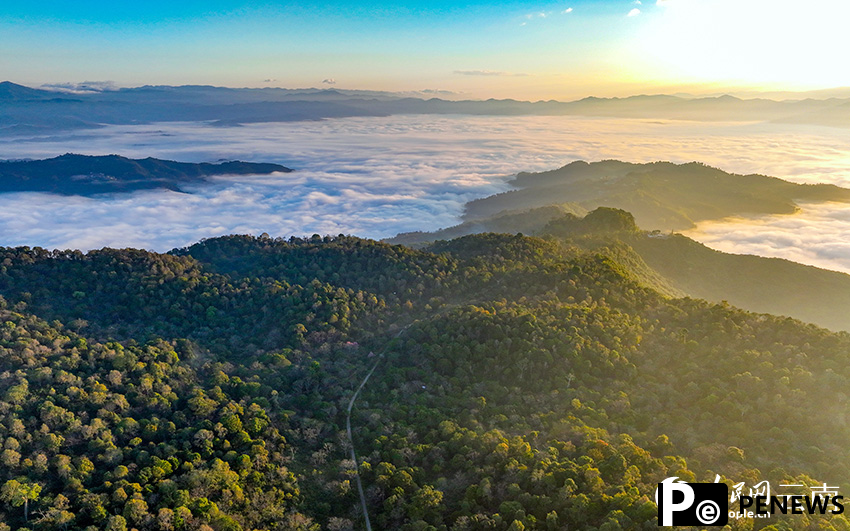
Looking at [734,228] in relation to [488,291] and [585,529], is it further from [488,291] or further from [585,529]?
[585,529]

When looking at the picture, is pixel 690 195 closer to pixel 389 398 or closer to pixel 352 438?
pixel 389 398

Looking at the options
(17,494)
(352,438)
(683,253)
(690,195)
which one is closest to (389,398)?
(352,438)

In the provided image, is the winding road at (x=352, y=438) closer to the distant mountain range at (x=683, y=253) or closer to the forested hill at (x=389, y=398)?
the forested hill at (x=389, y=398)

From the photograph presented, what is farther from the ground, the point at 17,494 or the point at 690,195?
the point at 690,195

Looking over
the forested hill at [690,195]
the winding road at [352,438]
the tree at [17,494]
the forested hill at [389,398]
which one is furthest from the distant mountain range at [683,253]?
the tree at [17,494]

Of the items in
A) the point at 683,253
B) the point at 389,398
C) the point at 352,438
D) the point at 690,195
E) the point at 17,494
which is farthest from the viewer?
the point at 690,195

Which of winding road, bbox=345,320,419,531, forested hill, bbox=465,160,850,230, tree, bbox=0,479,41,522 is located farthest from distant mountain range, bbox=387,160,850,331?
tree, bbox=0,479,41,522

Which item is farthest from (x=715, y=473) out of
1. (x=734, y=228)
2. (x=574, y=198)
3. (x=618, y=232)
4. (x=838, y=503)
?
(x=574, y=198)
